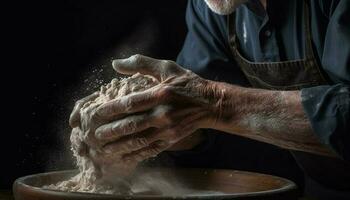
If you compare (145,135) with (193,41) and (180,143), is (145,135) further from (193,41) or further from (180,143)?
(193,41)

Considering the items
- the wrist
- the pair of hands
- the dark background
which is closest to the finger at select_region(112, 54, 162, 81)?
the pair of hands

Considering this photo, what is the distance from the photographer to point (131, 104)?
47.8 inches

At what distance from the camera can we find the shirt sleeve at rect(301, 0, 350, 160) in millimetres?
1209

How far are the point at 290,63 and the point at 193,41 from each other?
34cm

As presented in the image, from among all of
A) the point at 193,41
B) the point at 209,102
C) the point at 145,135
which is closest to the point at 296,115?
the point at 209,102

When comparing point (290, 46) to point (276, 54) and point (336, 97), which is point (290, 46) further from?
point (336, 97)

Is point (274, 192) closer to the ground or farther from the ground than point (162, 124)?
closer to the ground

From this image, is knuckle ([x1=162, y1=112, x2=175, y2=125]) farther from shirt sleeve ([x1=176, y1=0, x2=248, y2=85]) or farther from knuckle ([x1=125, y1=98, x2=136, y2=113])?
shirt sleeve ([x1=176, y1=0, x2=248, y2=85])

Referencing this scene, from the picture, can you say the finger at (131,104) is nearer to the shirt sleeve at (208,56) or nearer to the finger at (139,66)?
the finger at (139,66)

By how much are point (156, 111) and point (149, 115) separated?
0.05 ft

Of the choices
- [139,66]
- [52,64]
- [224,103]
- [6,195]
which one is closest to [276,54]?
[224,103]

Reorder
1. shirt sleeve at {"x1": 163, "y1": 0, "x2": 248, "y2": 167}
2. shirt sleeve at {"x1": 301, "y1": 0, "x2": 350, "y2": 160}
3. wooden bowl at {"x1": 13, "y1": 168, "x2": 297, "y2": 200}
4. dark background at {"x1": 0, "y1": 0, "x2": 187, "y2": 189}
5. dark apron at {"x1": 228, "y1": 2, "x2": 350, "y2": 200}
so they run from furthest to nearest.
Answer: dark background at {"x1": 0, "y1": 0, "x2": 187, "y2": 189} < shirt sleeve at {"x1": 163, "y1": 0, "x2": 248, "y2": 167} < dark apron at {"x1": 228, "y1": 2, "x2": 350, "y2": 200} < shirt sleeve at {"x1": 301, "y1": 0, "x2": 350, "y2": 160} < wooden bowl at {"x1": 13, "y1": 168, "x2": 297, "y2": 200}

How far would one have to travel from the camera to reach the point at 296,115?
126 cm

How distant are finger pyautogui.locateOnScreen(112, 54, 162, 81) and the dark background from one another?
60 cm
